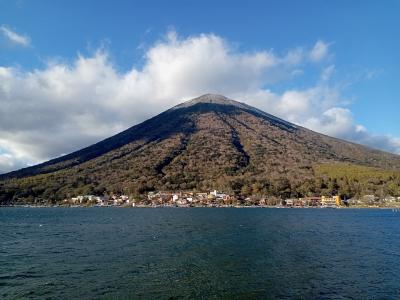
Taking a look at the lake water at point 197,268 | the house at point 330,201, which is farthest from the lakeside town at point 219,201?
the lake water at point 197,268

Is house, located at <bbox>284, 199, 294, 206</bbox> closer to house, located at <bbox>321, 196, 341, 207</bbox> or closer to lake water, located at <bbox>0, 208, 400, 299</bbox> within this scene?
house, located at <bbox>321, 196, 341, 207</bbox>

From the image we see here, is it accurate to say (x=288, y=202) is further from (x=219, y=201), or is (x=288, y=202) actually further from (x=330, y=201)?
(x=219, y=201)

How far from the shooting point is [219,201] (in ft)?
465

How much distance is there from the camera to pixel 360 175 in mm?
157500

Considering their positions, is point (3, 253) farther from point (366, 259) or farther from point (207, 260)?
point (366, 259)

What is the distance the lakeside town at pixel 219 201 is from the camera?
5468 inches

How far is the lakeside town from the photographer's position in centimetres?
13888

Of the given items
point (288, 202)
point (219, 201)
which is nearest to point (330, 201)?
point (288, 202)

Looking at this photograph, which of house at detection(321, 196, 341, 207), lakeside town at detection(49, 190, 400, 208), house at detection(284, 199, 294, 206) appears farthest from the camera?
house at detection(284, 199, 294, 206)

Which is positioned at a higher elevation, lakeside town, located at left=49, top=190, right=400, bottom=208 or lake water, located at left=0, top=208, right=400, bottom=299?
lakeside town, located at left=49, top=190, right=400, bottom=208

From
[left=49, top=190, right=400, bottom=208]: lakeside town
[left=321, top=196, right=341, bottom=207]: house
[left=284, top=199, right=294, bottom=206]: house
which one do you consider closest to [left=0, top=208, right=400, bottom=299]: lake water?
[left=49, top=190, right=400, bottom=208]: lakeside town

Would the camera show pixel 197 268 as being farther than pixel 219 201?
No

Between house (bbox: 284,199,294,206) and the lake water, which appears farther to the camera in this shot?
house (bbox: 284,199,294,206)

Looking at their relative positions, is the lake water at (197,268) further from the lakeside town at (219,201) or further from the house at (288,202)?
the house at (288,202)
